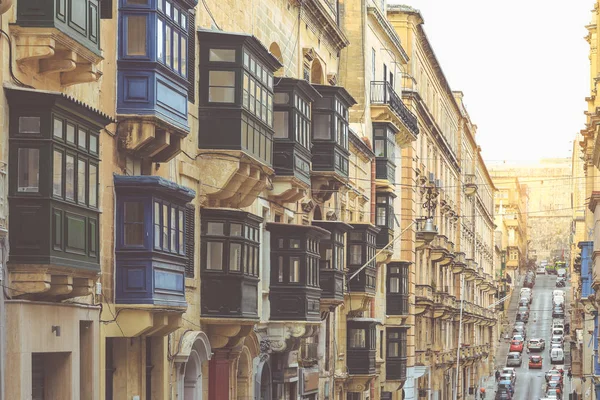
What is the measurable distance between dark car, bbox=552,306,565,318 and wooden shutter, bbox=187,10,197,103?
111694 millimetres

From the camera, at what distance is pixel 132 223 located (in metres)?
24.9

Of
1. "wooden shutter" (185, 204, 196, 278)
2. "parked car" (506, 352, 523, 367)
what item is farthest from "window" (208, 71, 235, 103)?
"parked car" (506, 352, 523, 367)

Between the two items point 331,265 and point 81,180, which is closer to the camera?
point 81,180

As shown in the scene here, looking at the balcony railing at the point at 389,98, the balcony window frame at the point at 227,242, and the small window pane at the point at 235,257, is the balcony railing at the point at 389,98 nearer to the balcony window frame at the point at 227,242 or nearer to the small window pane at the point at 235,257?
the balcony window frame at the point at 227,242

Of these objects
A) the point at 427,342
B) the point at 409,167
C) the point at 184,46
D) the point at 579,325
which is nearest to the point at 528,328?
the point at 579,325

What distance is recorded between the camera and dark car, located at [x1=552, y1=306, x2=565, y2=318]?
138 metres

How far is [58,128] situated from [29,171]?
796mm

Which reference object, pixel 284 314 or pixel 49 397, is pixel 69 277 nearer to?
pixel 49 397

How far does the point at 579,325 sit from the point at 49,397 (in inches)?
3228

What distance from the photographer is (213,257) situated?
3073cm

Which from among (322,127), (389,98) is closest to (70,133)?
(322,127)

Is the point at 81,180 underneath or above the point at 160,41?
underneath

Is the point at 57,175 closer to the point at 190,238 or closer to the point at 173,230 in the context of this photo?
the point at 173,230

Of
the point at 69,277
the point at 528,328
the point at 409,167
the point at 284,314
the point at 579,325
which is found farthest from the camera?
the point at 528,328
